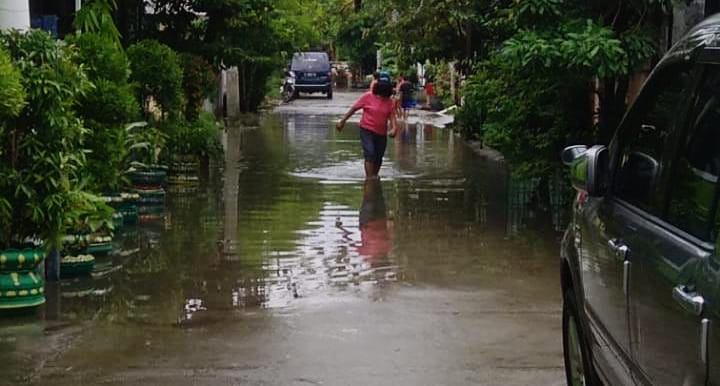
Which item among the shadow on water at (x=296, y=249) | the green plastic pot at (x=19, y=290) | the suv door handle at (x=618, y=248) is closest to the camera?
the suv door handle at (x=618, y=248)

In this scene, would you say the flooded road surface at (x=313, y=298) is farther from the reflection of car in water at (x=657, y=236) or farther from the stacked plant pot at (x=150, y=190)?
the reflection of car in water at (x=657, y=236)

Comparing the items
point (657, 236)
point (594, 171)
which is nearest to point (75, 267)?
point (594, 171)

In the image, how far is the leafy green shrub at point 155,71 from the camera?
42.2ft

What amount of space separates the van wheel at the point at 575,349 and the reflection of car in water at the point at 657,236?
2 centimetres

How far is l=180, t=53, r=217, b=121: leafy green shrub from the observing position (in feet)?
49.9

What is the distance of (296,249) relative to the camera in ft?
33.2

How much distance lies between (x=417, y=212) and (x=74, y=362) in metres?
6.60

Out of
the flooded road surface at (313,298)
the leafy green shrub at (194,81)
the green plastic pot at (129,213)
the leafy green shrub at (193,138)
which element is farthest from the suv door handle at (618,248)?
the leafy green shrub at (194,81)

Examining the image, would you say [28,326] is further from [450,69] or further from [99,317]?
[450,69]

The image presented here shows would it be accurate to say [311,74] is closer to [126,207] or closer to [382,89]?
[382,89]

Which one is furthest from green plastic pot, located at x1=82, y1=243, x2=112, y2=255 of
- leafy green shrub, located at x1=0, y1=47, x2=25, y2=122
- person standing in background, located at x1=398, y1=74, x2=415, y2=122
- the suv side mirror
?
person standing in background, located at x1=398, y1=74, x2=415, y2=122

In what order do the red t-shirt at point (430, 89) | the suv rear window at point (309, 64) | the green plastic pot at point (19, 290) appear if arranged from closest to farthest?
the green plastic pot at point (19, 290), the red t-shirt at point (430, 89), the suv rear window at point (309, 64)

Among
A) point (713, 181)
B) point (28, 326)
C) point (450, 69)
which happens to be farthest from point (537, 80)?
point (450, 69)

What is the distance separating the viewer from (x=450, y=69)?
109ft
